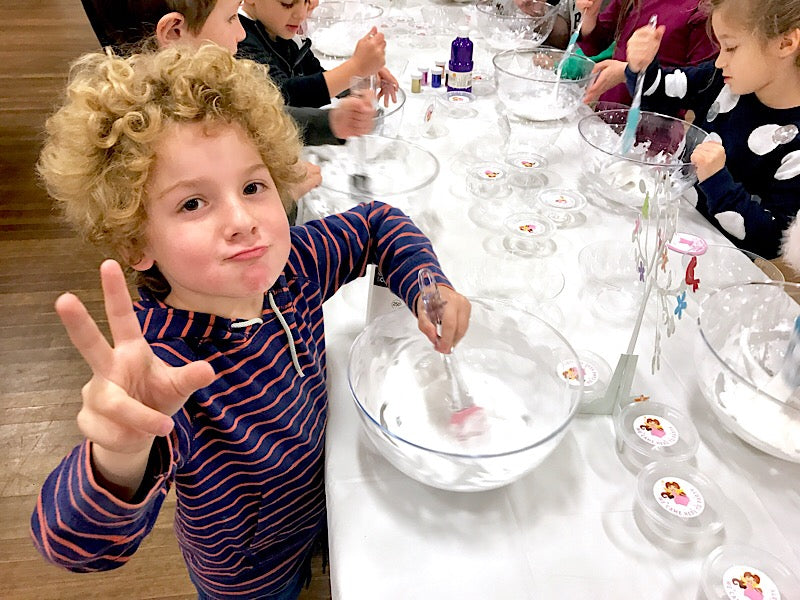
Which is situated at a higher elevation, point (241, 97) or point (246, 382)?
point (241, 97)

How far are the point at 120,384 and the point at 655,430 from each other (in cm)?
57

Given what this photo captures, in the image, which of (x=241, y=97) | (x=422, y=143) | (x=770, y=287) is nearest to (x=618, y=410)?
(x=770, y=287)

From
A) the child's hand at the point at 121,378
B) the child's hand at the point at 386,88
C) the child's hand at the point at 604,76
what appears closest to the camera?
the child's hand at the point at 121,378

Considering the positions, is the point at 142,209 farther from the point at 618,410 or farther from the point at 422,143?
the point at 422,143

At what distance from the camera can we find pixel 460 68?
5.02 ft

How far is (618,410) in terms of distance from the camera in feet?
2.36

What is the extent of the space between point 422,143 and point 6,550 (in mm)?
1310

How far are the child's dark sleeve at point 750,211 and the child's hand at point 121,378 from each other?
1.01 m

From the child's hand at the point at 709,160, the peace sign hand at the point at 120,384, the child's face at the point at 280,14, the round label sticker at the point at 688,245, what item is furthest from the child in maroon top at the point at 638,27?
the peace sign hand at the point at 120,384

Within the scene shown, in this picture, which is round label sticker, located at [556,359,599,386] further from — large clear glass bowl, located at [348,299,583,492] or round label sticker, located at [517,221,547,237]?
round label sticker, located at [517,221,547,237]

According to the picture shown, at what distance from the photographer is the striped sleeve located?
0.47 meters

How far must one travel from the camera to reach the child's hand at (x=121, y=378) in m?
0.44

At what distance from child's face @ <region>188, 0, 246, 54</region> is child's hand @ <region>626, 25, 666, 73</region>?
918mm

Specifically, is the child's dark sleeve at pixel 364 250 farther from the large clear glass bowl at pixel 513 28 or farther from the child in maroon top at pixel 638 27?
the large clear glass bowl at pixel 513 28
